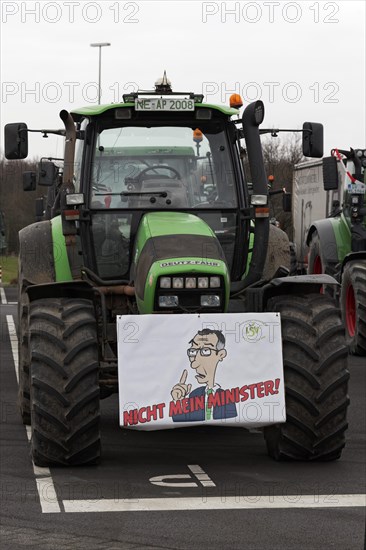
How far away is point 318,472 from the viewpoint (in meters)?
8.28

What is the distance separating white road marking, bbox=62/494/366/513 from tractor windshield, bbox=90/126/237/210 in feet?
8.50

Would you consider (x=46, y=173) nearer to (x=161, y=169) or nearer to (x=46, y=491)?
(x=161, y=169)

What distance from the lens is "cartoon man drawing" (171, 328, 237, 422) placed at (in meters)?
7.95

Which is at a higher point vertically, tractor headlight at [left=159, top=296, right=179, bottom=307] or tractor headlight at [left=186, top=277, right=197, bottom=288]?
tractor headlight at [left=186, top=277, right=197, bottom=288]

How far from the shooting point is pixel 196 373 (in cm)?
801

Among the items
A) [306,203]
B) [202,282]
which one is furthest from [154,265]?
[306,203]

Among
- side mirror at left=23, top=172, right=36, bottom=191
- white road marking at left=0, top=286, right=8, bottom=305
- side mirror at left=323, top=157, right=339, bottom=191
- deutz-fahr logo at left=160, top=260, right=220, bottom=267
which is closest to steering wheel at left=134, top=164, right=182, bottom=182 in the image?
deutz-fahr logo at left=160, top=260, right=220, bottom=267

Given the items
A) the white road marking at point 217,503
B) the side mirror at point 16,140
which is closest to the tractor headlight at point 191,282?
the white road marking at point 217,503

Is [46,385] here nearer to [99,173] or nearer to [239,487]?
[239,487]

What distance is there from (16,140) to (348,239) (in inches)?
339

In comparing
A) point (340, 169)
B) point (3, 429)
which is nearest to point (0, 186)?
point (340, 169)

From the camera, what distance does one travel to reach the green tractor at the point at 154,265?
26.8 ft

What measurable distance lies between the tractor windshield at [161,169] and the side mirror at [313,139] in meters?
0.62

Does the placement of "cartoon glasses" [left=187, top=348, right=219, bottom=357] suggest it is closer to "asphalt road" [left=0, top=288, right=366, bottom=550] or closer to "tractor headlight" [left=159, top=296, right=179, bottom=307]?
"tractor headlight" [left=159, top=296, right=179, bottom=307]
